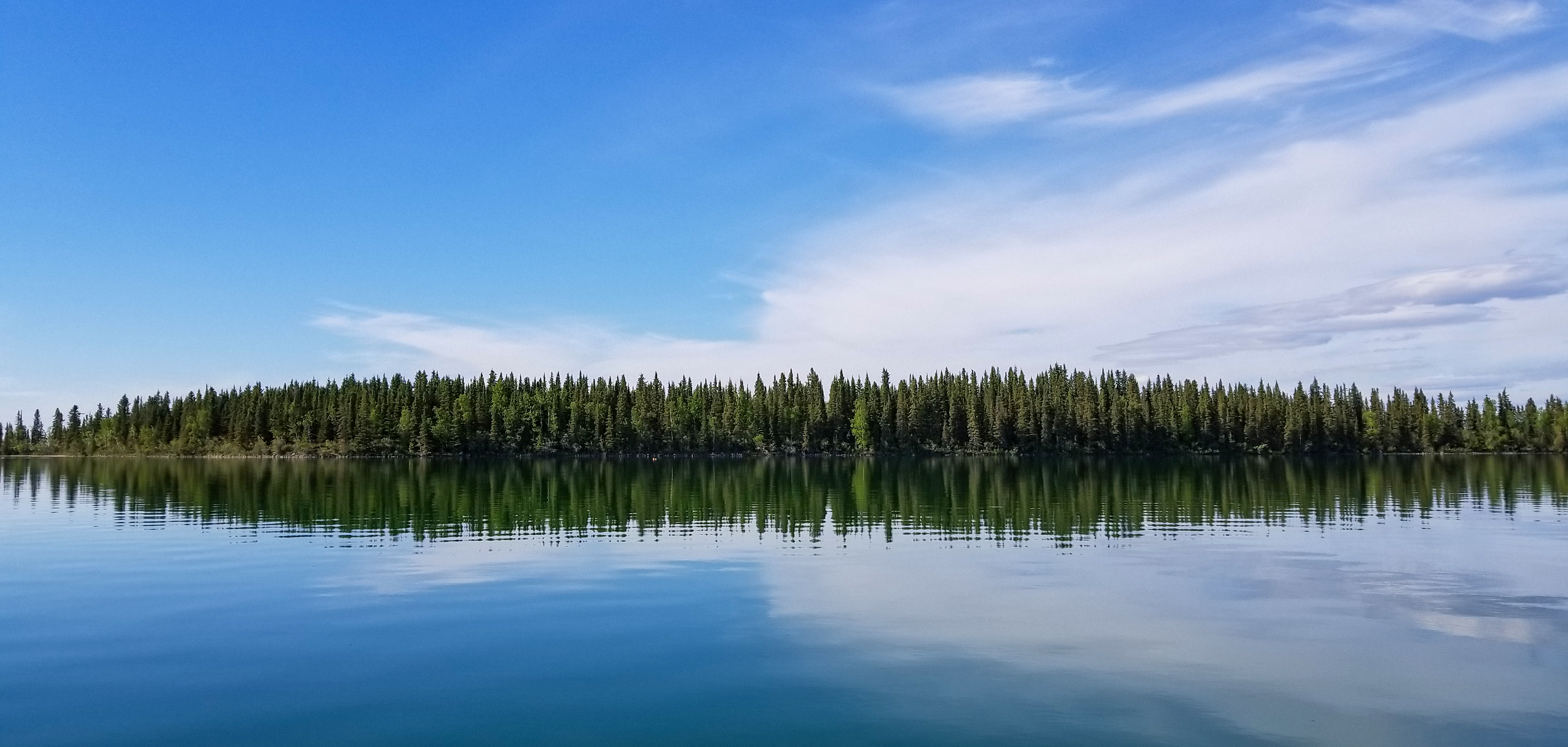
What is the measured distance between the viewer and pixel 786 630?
2098cm

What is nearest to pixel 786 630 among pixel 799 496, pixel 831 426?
pixel 799 496

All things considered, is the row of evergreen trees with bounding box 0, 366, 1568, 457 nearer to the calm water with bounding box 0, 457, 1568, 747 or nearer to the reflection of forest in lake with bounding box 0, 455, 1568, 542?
the reflection of forest in lake with bounding box 0, 455, 1568, 542

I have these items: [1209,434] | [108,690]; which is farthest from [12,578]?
[1209,434]

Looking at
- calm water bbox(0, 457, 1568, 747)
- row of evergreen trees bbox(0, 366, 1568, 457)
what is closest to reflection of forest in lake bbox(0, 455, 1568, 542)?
calm water bbox(0, 457, 1568, 747)

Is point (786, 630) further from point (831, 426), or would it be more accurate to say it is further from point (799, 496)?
point (831, 426)

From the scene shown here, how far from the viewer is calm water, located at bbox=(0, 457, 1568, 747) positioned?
14641 mm

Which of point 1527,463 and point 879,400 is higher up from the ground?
point 879,400

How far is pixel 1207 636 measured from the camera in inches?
802

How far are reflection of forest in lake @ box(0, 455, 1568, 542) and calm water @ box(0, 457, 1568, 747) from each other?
3.30 feet

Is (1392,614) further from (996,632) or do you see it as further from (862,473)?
(862,473)

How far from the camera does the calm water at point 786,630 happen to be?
1464 centimetres

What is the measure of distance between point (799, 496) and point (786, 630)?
1806 inches

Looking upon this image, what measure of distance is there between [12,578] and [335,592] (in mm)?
11357

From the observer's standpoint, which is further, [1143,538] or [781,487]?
[781,487]
